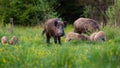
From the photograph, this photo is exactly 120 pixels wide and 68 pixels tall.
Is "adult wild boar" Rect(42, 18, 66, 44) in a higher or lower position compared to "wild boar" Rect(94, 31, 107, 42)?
higher

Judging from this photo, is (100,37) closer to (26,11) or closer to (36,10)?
(36,10)

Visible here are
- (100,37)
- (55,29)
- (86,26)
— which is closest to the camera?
(100,37)

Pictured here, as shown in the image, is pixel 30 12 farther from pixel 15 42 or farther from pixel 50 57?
pixel 50 57

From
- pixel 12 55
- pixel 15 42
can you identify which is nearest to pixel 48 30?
pixel 15 42

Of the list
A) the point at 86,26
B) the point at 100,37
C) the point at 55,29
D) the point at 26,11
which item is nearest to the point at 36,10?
the point at 26,11

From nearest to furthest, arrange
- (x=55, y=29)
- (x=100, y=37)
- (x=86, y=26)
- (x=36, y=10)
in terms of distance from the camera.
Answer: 1. (x=100, y=37)
2. (x=55, y=29)
3. (x=86, y=26)
4. (x=36, y=10)

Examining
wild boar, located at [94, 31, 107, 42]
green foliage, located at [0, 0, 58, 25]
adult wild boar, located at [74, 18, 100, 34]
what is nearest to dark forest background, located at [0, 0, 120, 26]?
green foliage, located at [0, 0, 58, 25]

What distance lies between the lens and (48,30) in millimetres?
16016

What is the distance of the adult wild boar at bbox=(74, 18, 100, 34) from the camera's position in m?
17.4

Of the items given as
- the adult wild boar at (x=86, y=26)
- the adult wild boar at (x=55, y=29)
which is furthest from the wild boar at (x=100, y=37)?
the adult wild boar at (x=86, y=26)

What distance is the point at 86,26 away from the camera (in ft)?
58.4

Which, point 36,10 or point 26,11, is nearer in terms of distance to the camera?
point 36,10

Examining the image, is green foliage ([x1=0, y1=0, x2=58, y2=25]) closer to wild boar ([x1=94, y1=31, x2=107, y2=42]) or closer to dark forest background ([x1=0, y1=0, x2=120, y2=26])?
dark forest background ([x1=0, y1=0, x2=120, y2=26])

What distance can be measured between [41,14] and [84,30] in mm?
13155
